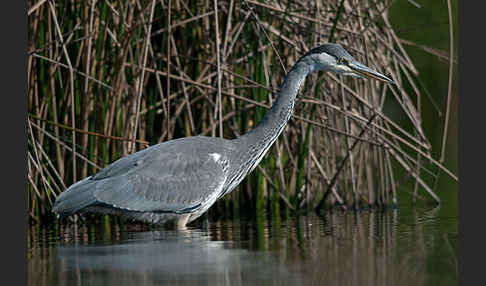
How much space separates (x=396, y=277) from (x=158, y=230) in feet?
9.82

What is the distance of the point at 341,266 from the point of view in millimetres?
3742

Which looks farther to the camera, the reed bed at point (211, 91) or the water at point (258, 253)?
the reed bed at point (211, 91)

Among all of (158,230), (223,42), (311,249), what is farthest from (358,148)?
(311,249)

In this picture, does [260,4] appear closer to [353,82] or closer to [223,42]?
[223,42]

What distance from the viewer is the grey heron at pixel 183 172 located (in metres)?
5.52

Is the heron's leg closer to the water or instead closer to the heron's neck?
the water

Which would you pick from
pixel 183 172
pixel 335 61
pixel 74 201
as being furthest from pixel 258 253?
pixel 335 61

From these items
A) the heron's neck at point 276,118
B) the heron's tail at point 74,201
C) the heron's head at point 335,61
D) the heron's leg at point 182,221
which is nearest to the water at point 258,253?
the heron's leg at point 182,221

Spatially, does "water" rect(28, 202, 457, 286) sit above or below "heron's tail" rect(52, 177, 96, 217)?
below

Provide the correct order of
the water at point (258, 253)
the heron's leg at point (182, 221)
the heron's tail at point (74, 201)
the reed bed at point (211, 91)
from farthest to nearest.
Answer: the reed bed at point (211, 91) → the heron's leg at point (182, 221) → the heron's tail at point (74, 201) → the water at point (258, 253)

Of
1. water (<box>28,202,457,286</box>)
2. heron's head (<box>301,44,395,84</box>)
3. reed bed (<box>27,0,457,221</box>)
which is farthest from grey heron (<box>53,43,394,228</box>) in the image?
reed bed (<box>27,0,457,221</box>)

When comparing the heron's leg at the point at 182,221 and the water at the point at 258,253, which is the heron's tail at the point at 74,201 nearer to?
the water at the point at 258,253

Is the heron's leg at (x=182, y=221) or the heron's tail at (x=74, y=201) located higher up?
the heron's tail at (x=74, y=201)

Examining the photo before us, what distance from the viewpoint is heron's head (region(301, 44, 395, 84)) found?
233 inches
